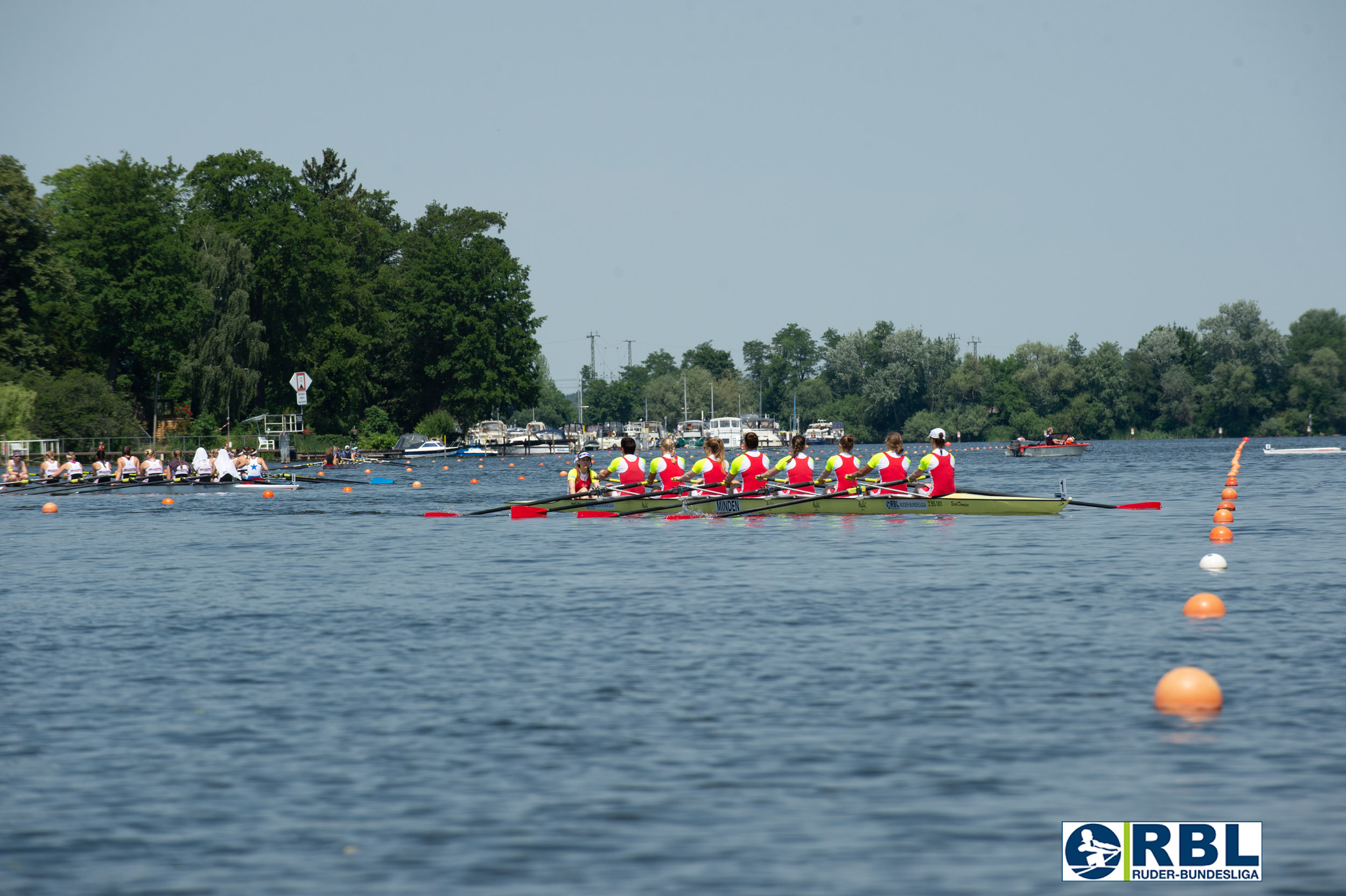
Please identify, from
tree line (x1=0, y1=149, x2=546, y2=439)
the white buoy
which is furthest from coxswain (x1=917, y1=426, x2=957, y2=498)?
tree line (x1=0, y1=149, x2=546, y2=439)

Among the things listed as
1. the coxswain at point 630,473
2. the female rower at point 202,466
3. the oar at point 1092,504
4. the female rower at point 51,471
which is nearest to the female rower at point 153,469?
the female rower at point 202,466

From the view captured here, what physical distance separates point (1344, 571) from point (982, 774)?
35.4 feet

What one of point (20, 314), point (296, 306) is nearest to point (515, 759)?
point (20, 314)

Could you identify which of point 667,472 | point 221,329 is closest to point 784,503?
point 667,472

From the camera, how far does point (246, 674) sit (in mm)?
10102

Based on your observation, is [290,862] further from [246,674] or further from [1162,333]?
[1162,333]

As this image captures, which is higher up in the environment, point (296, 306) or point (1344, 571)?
point (296, 306)

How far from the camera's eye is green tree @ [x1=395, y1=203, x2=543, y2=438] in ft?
A: 260

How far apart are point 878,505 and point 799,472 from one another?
200 cm

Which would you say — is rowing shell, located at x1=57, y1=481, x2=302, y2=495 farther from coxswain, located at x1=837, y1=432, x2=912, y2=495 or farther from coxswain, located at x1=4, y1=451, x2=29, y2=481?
coxswain, located at x1=837, y1=432, x2=912, y2=495

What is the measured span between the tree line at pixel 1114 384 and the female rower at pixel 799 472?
101941 mm

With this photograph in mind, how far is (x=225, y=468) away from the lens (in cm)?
3572

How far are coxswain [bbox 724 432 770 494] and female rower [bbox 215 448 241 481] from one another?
59.7ft

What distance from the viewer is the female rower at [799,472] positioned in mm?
22844
